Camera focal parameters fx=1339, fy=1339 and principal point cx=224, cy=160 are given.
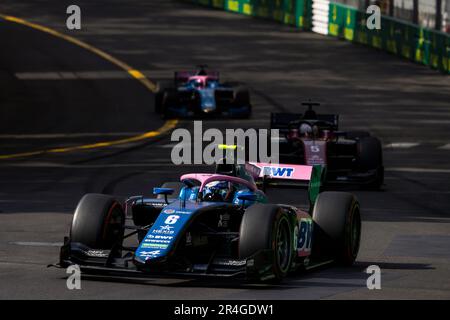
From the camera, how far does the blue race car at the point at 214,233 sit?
1387 centimetres

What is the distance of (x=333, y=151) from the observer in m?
25.2

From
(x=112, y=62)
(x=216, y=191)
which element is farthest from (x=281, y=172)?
(x=112, y=62)

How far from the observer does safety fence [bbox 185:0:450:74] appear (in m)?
49.2

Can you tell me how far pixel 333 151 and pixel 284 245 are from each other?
10.9m

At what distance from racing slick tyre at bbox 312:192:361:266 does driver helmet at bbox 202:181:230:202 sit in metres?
1.09

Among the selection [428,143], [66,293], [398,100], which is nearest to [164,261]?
[66,293]

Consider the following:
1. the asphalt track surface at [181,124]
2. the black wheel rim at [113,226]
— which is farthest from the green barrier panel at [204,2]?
the black wheel rim at [113,226]

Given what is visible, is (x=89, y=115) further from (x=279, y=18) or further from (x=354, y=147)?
(x=279, y=18)

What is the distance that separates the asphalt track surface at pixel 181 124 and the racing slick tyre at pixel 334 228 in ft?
0.91

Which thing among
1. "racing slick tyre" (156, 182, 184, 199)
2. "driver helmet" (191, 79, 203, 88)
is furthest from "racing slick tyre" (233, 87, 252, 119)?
"racing slick tyre" (156, 182, 184, 199)

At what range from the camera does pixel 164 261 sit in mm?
13727

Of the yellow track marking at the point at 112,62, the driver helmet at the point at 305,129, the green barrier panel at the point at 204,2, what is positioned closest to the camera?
the driver helmet at the point at 305,129

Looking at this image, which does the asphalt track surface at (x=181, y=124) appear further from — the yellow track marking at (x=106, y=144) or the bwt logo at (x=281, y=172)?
the bwt logo at (x=281, y=172)

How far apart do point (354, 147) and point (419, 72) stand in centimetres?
2480
